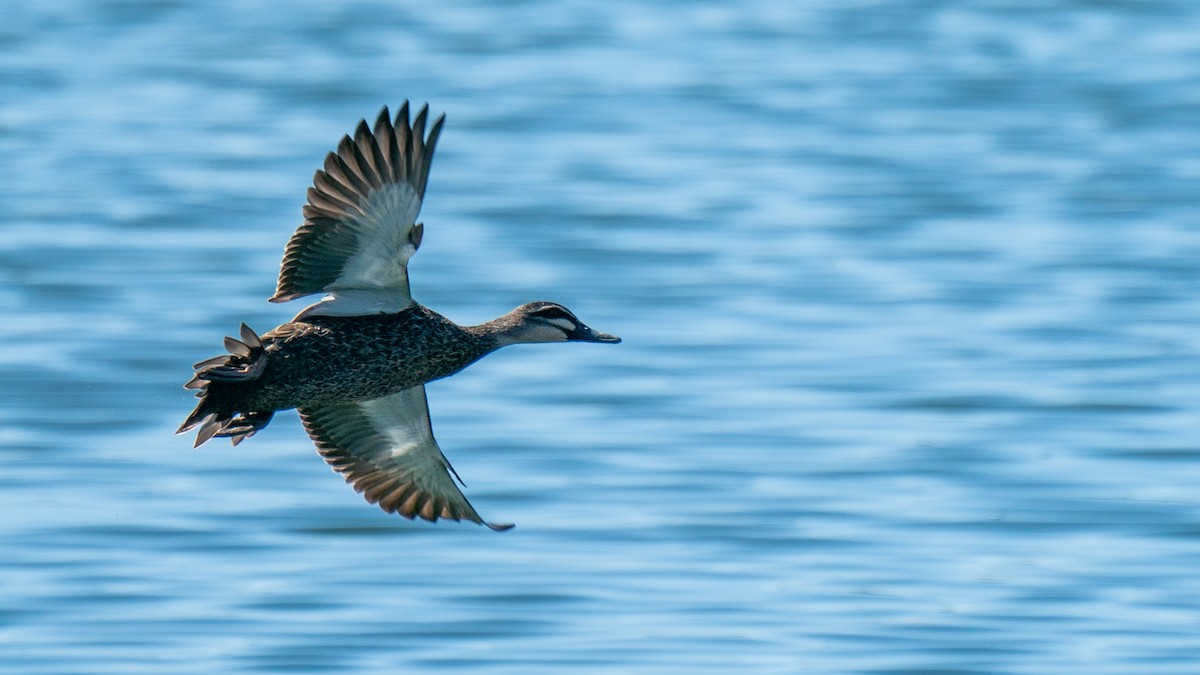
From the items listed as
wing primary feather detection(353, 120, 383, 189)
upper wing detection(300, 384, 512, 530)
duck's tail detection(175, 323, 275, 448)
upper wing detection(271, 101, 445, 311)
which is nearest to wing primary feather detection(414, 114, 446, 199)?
upper wing detection(271, 101, 445, 311)

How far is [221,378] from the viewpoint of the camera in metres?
6.66

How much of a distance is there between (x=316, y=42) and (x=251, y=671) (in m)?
18.7

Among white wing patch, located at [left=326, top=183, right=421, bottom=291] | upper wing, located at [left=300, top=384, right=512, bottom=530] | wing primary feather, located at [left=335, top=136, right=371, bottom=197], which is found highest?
wing primary feather, located at [left=335, top=136, right=371, bottom=197]

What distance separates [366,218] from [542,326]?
0.78 m

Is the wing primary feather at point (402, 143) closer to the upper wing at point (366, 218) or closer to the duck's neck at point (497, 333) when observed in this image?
the upper wing at point (366, 218)

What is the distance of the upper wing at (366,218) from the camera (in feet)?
23.0

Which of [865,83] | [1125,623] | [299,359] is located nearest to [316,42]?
[865,83]

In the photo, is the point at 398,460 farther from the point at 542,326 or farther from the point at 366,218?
the point at 366,218

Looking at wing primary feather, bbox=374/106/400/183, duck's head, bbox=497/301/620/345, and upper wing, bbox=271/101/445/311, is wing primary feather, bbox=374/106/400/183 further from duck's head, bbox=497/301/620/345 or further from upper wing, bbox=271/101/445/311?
duck's head, bbox=497/301/620/345

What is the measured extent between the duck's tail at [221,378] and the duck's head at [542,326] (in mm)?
942

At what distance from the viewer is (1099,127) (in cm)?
2311

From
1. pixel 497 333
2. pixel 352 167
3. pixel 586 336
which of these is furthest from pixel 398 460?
pixel 352 167

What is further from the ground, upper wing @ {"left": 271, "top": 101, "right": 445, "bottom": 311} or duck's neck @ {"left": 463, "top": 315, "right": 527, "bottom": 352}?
upper wing @ {"left": 271, "top": 101, "right": 445, "bottom": 311}

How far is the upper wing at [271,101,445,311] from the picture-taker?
23.0 ft
